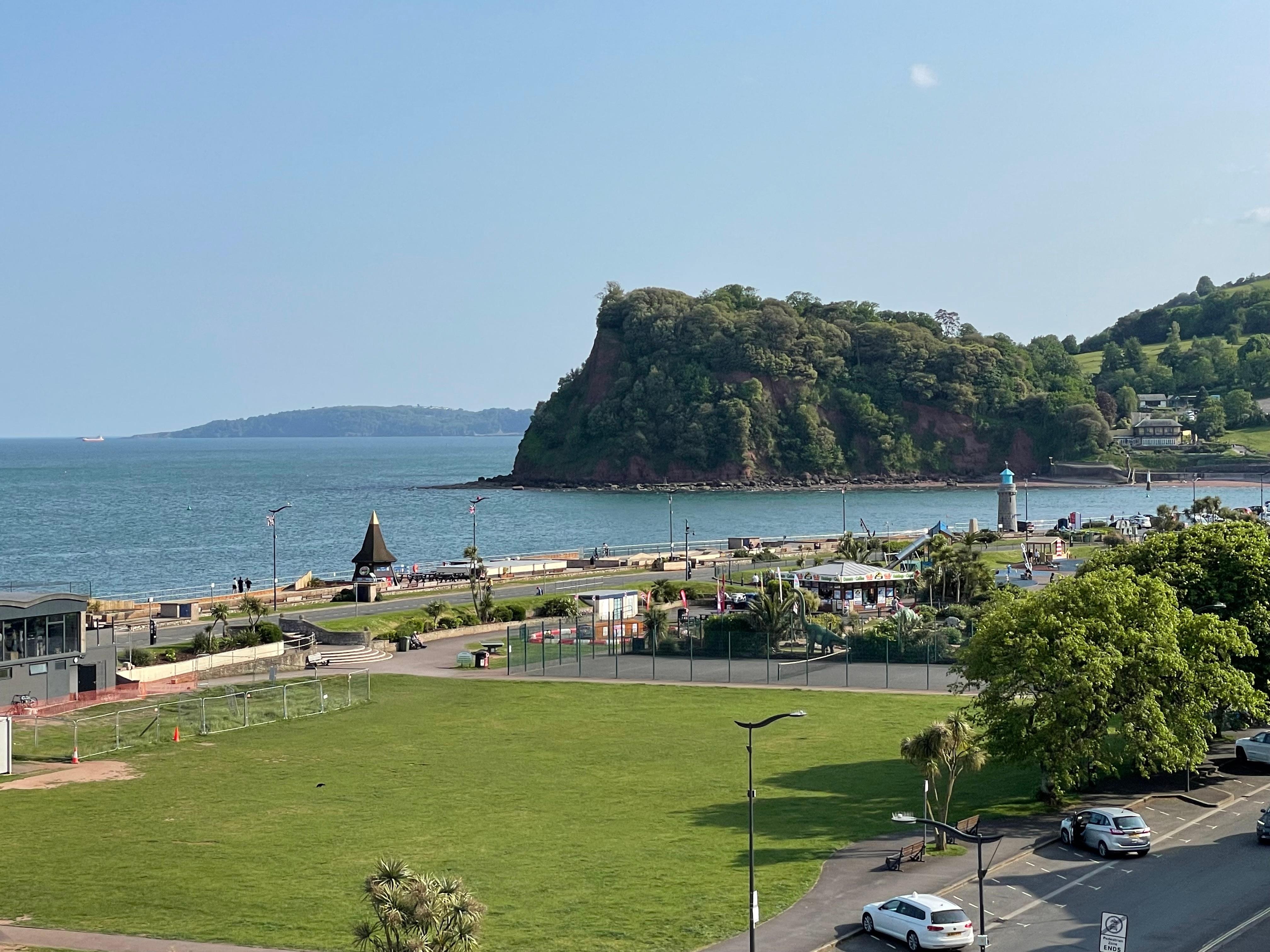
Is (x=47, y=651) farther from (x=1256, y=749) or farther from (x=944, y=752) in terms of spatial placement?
(x=1256, y=749)

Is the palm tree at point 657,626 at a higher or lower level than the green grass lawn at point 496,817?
higher

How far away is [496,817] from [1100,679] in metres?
15.2

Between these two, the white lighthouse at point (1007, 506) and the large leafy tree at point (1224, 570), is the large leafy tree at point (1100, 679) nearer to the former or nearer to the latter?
the large leafy tree at point (1224, 570)

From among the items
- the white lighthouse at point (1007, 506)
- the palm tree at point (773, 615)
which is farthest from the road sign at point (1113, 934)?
the white lighthouse at point (1007, 506)

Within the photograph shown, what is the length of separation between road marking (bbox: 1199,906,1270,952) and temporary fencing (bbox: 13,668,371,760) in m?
32.1

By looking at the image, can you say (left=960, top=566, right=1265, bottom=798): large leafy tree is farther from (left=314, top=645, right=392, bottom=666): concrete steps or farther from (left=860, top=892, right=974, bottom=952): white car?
(left=314, top=645, right=392, bottom=666): concrete steps

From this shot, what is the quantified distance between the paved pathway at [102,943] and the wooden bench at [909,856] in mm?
12790

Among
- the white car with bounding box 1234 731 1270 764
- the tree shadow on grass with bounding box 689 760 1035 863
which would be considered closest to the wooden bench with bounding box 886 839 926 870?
the tree shadow on grass with bounding box 689 760 1035 863

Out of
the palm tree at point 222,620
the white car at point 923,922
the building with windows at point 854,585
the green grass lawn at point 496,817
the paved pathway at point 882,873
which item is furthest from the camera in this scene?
the building with windows at point 854,585

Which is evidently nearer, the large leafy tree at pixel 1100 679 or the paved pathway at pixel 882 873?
the paved pathway at pixel 882 873

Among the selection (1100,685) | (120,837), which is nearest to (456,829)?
(120,837)

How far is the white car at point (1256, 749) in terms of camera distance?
129ft

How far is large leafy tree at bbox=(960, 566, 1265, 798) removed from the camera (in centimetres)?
3438

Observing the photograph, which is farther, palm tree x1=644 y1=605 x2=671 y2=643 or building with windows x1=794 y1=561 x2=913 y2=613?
building with windows x1=794 y1=561 x2=913 y2=613
